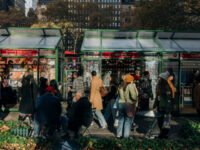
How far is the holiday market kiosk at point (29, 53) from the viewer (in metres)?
11.5

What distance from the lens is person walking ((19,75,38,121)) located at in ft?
28.6

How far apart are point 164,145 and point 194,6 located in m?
21.4

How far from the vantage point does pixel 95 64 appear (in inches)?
455

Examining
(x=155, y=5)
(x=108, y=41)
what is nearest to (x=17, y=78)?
(x=108, y=41)

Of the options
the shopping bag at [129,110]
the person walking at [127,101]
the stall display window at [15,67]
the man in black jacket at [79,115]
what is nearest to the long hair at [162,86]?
the person walking at [127,101]

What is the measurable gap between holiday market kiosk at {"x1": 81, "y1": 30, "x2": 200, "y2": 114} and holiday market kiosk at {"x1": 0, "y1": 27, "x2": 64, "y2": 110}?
1513 millimetres

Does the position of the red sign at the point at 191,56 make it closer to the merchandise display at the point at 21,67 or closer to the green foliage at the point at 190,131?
the green foliage at the point at 190,131

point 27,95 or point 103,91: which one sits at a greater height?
point 103,91

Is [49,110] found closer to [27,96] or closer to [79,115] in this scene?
[79,115]

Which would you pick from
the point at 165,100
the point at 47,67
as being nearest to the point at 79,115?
the point at 165,100

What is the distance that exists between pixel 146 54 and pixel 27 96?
5569 mm

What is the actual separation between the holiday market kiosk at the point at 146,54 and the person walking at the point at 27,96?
9.40 feet

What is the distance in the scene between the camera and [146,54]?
11.8 metres

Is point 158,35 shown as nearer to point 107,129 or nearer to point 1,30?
point 107,129
